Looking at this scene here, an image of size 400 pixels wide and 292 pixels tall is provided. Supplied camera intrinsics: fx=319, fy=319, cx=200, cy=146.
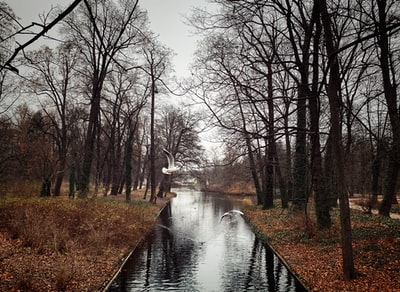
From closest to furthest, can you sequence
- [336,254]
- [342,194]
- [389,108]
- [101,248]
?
[342,194], [336,254], [101,248], [389,108]

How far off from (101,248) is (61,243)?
4.76 feet

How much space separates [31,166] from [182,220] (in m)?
14.0

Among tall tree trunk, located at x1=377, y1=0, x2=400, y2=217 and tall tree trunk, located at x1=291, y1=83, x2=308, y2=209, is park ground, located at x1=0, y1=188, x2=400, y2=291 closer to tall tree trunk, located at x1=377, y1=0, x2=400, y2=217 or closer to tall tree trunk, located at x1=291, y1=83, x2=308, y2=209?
tall tree trunk, located at x1=291, y1=83, x2=308, y2=209

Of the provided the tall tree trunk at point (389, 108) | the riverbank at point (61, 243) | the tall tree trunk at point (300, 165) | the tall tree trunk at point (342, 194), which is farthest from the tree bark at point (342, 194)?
the tall tree trunk at point (300, 165)

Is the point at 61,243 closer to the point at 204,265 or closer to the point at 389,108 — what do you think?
the point at 204,265

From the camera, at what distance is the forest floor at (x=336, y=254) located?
312 inches

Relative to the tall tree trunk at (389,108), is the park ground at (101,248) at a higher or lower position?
lower

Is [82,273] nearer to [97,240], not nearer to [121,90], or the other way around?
[97,240]

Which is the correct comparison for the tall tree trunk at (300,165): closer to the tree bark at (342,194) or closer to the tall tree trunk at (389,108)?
the tall tree trunk at (389,108)

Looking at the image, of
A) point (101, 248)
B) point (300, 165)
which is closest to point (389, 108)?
point (300, 165)

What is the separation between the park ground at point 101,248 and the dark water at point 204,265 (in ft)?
1.72

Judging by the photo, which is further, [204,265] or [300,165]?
[300,165]

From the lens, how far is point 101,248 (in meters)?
12.0

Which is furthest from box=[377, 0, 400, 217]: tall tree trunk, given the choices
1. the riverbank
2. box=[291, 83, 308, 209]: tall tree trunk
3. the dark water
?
the riverbank
